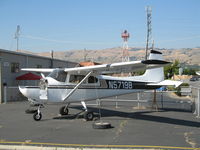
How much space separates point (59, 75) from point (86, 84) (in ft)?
4.97

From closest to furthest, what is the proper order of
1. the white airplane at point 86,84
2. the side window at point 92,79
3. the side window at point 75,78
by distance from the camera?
the white airplane at point 86,84
the side window at point 75,78
the side window at point 92,79

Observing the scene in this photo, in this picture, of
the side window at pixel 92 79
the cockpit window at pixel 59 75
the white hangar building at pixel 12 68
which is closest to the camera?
the cockpit window at pixel 59 75

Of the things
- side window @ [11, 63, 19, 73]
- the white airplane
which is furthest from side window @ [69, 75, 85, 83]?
side window @ [11, 63, 19, 73]

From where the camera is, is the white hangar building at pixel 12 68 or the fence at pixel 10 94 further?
the white hangar building at pixel 12 68

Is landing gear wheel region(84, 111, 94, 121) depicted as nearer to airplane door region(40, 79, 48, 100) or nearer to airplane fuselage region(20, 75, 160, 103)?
airplane fuselage region(20, 75, 160, 103)

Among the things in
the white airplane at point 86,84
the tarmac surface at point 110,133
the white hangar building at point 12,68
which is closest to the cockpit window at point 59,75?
the white airplane at point 86,84

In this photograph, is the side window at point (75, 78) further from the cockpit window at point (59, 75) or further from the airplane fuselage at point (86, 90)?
the cockpit window at point (59, 75)

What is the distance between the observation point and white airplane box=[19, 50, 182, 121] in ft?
37.8

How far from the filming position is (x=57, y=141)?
7688mm

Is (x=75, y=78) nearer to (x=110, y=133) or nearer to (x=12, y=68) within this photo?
(x=110, y=133)

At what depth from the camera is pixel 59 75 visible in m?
12.3

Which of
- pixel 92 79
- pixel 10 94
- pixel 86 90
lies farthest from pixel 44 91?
pixel 10 94

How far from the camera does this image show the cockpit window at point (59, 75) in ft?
40.1

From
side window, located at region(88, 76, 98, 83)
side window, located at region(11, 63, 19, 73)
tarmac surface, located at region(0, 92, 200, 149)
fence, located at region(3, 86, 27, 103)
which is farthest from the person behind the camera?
side window, located at region(11, 63, 19, 73)
